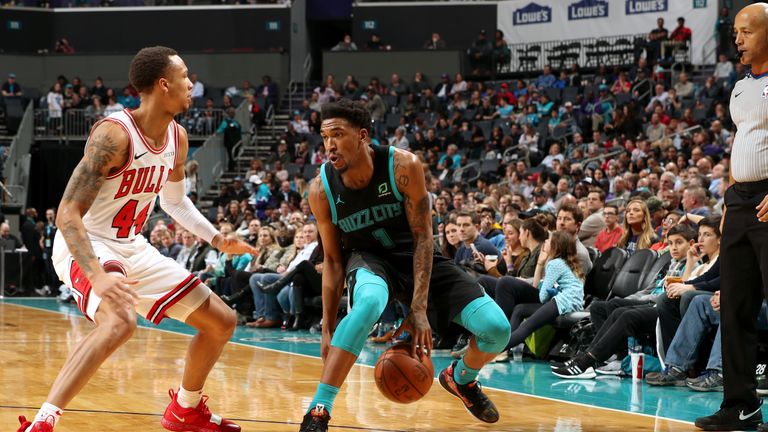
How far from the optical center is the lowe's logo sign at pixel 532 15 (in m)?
24.5

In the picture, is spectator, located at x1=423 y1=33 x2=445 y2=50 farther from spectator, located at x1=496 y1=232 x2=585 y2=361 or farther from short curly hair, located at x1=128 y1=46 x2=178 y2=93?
short curly hair, located at x1=128 y1=46 x2=178 y2=93

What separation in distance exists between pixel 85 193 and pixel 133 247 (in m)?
0.46

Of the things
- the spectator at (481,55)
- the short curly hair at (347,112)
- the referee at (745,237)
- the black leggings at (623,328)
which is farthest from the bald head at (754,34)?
the spectator at (481,55)

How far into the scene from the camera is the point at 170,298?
486 centimetres

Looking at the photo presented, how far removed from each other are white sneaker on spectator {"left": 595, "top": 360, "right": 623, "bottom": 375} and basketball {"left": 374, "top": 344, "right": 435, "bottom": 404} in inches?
119

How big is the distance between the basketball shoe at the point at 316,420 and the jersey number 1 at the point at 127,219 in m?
1.17

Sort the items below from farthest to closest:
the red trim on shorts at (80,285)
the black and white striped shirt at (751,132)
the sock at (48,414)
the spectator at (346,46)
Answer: the spectator at (346,46)
the black and white striped shirt at (751,132)
the red trim on shorts at (80,285)
the sock at (48,414)

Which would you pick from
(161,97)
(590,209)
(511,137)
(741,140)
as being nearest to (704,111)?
(511,137)

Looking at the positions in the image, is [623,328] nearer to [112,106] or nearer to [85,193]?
[85,193]

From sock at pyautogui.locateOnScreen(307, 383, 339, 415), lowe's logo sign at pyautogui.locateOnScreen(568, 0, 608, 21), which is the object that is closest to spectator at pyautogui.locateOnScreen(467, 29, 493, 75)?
lowe's logo sign at pyautogui.locateOnScreen(568, 0, 608, 21)

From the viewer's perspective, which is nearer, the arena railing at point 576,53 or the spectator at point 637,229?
the spectator at point 637,229

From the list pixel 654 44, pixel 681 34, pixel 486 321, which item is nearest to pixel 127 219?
pixel 486 321

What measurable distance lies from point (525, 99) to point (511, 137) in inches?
76.2

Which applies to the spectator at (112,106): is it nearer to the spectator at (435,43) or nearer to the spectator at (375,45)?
the spectator at (375,45)
